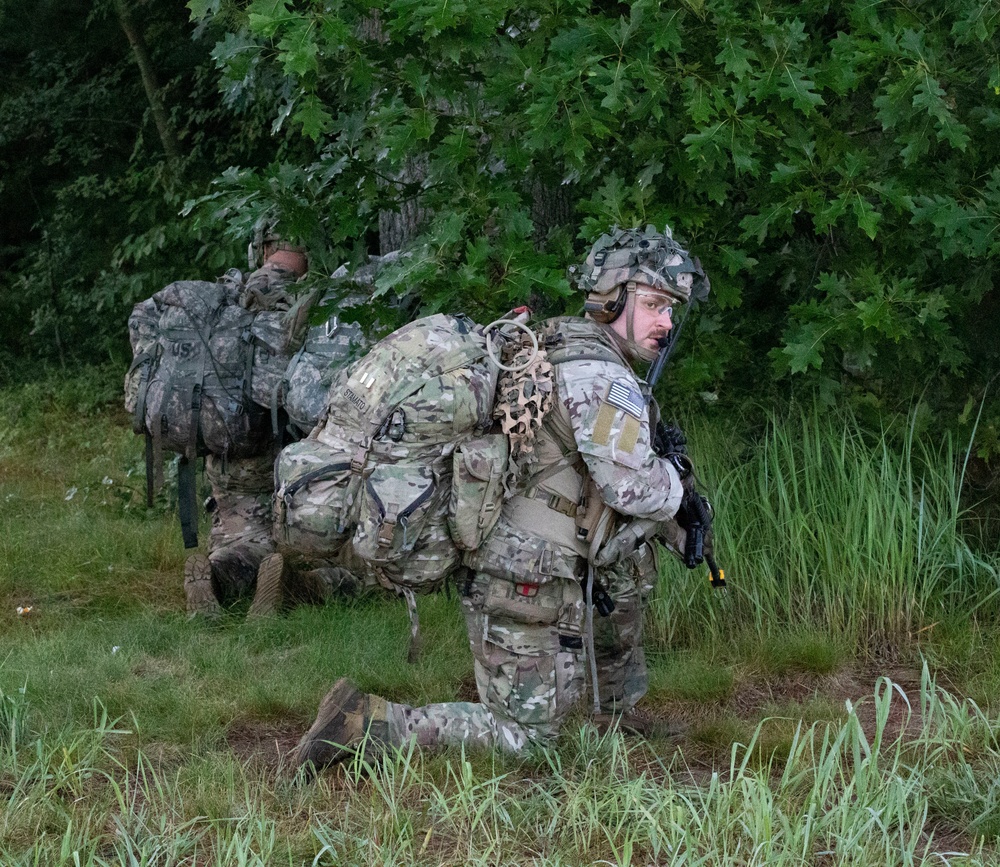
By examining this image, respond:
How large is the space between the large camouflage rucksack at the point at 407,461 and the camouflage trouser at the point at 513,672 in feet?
0.98

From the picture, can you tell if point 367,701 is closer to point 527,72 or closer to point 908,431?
point 527,72

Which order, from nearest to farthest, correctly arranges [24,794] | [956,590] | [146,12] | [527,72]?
[24,794] < [527,72] < [956,590] < [146,12]

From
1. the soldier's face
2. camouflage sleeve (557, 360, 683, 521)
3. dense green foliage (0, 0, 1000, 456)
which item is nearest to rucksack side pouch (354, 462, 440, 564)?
camouflage sleeve (557, 360, 683, 521)

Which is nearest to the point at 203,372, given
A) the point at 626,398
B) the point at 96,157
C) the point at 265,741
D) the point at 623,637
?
the point at 265,741

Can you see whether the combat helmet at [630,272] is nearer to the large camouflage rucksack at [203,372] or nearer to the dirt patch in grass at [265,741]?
the dirt patch in grass at [265,741]

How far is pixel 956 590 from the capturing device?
18.2ft

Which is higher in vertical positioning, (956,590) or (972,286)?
(972,286)

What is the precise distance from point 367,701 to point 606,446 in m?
1.14

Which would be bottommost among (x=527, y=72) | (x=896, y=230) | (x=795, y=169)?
(x=896, y=230)

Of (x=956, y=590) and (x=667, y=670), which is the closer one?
(x=667, y=670)

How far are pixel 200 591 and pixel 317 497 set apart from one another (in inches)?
101

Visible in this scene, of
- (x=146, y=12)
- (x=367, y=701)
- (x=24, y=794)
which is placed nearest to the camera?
(x=24, y=794)

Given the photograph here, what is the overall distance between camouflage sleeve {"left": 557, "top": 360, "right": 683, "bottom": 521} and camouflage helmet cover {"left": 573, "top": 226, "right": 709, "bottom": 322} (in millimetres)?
323

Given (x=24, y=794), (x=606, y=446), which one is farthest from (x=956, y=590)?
(x=24, y=794)
